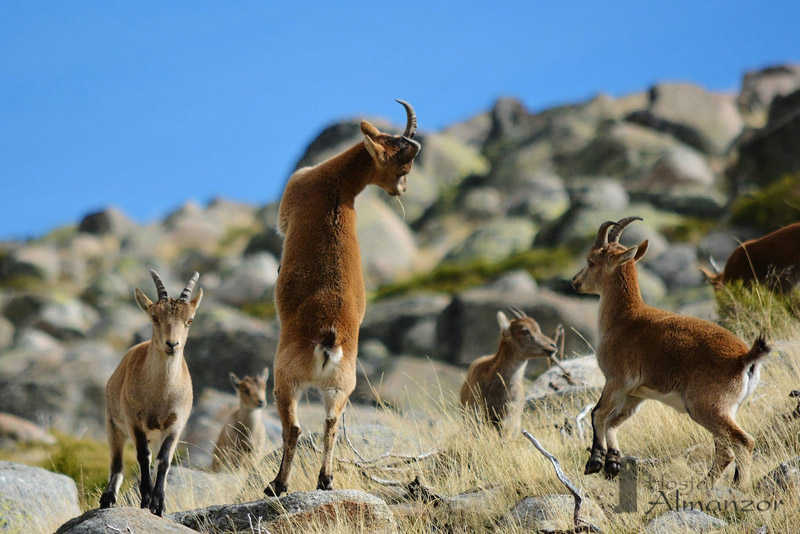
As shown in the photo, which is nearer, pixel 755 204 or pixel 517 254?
pixel 755 204

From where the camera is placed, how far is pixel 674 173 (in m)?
49.3

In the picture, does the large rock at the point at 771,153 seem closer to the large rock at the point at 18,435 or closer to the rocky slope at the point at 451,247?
the rocky slope at the point at 451,247

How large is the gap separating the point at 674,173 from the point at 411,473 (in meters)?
43.2

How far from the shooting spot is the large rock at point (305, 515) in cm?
721

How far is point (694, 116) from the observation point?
57.4 meters

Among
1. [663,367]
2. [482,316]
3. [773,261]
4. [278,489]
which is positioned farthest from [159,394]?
[482,316]

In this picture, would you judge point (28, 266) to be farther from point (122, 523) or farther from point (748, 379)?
point (748, 379)

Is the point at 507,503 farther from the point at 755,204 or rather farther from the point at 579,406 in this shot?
the point at 755,204

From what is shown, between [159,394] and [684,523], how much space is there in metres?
4.16

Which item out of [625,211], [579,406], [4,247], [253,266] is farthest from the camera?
[4,247]

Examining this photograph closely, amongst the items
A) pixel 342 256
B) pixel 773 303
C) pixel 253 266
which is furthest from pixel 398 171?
pixel 253 266

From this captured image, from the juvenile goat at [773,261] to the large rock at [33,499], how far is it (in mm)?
7915

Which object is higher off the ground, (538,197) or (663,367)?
(538,197)

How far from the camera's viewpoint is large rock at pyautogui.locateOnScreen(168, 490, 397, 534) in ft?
23.7
